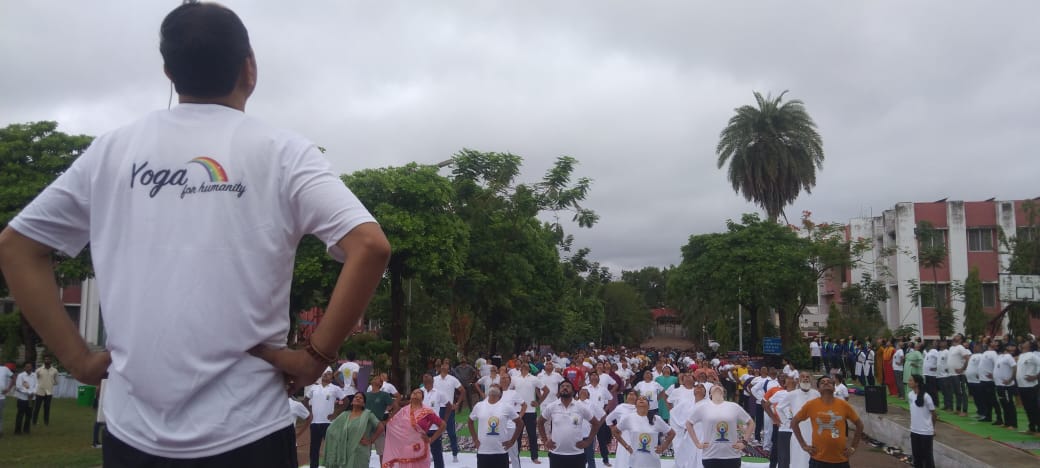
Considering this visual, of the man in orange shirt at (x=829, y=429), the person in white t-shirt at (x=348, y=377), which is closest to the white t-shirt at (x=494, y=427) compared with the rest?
the man in orange shirt at (x=829, y=429)

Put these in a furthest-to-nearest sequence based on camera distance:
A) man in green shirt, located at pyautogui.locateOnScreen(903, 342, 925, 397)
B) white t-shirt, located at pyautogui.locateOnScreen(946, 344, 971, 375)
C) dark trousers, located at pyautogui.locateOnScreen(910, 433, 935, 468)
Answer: man in green shirt, located at pyautogui.locateOnScreen(903, 342, 925, 397), white t-shirt, located at pyautogui.locateOnScreen(946, 344, 971, 375), dark trousers, located at pyautogui.locateOnScreen(910, 433, 935, 468)

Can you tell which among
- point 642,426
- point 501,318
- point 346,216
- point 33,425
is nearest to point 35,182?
point 33,425

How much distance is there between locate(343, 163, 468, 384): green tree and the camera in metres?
19.0

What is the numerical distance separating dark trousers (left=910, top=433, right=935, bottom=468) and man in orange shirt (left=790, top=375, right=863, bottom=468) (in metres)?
3.26

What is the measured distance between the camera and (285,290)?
5.95 feet

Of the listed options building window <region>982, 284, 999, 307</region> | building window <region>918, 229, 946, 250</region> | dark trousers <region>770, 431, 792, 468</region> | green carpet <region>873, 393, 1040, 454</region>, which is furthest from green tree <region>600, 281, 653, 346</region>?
dark trousers <region>770, 431, 792, 468</region>

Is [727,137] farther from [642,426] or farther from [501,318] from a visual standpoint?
[642,426]

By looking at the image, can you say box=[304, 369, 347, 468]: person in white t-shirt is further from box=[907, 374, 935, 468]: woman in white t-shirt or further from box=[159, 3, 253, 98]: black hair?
box=[159, 3, 253, 98]: black hair

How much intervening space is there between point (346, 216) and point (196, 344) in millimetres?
407

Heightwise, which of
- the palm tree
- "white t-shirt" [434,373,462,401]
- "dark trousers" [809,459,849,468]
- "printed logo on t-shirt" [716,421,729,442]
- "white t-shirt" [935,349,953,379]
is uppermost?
the palm tree

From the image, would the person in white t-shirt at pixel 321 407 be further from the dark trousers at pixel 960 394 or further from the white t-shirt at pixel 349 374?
the dark trousers at pixel 960 394

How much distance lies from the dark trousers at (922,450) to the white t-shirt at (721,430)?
4.03m

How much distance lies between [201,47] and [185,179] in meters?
0.35

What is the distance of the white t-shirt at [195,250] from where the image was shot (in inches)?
65.3
